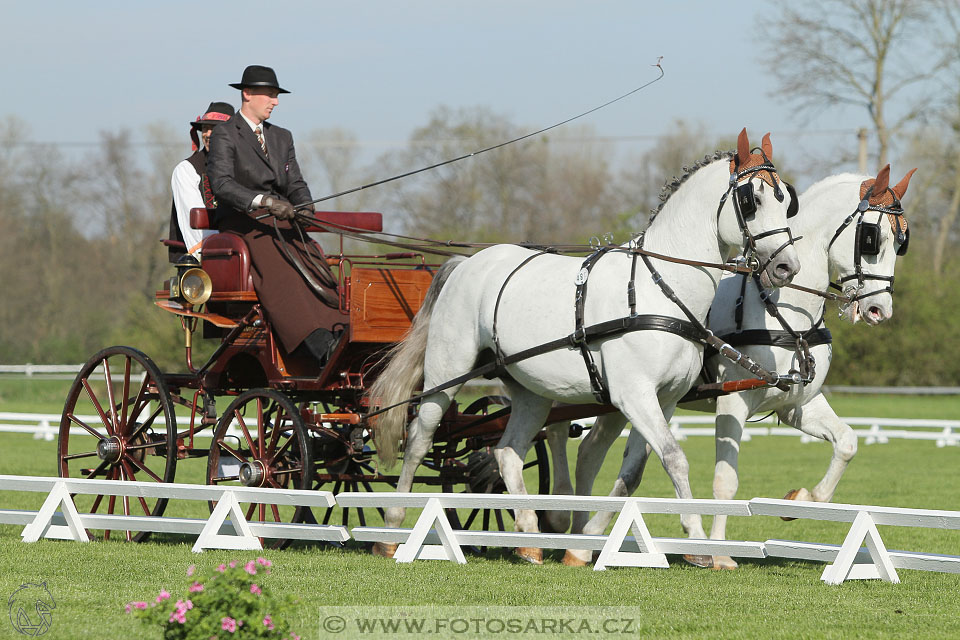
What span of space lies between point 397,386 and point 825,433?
2784 mm

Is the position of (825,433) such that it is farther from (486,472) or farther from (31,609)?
(31,609)

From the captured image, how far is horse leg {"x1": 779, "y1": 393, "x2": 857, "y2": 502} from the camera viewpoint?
24.1 ft

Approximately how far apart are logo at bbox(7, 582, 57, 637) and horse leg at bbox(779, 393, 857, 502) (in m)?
4.30

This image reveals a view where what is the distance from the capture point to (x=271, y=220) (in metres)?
8.34

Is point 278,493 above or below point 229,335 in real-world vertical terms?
below

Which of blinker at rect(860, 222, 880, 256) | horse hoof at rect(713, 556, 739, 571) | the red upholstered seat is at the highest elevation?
blinker at rect(860, 222, 880, 256)

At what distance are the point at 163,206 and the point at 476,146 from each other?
1170 cm

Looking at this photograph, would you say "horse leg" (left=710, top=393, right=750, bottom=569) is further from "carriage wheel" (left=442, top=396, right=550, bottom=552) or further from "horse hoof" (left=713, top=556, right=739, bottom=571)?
"carriage wheel" (left=442, top=396, right=550, bottom=552)

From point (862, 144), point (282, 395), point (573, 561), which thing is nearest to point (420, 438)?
point (282, 395)

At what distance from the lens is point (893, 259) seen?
24.2 ft

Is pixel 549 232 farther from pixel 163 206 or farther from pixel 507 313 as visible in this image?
pixel 507 313

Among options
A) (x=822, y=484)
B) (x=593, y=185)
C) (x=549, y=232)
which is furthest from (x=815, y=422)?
(x=593, y=185)

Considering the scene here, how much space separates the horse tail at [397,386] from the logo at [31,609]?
252 centimetres

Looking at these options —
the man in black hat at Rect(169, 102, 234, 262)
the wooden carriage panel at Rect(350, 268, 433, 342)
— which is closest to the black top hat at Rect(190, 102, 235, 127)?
the man in black hat at Rect(169, 102, 234, 262)
